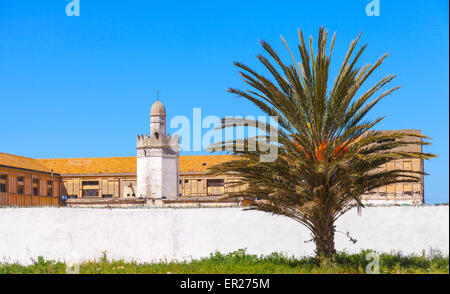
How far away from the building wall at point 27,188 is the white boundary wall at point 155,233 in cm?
2301

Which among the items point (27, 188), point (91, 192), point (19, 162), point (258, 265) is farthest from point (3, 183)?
point (258, 265)

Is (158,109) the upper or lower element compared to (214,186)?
upper

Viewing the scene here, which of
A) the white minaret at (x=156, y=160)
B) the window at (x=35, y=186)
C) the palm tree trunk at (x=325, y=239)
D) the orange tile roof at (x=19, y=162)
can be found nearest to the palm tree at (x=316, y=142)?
the palm tree trunk at (x=325, y=239)

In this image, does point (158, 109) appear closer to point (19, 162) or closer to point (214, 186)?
point (19, 162)

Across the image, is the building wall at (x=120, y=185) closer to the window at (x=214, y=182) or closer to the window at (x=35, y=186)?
the window at (x=214, y=182)

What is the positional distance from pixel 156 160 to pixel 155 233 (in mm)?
24065

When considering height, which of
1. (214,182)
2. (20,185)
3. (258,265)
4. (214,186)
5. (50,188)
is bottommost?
(258,265)

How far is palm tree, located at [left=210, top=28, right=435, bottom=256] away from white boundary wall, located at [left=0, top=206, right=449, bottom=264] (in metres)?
3.09

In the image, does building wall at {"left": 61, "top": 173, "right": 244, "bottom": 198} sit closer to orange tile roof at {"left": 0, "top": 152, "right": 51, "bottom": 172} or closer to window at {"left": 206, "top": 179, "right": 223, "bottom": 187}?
window at {"left": 206, "top": 179, "right": 223, "bottom": 187}

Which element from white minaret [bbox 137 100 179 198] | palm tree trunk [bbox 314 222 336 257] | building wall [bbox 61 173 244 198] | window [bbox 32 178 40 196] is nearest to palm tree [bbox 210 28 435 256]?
palm tree trunk [bbox 314 222 336 257]

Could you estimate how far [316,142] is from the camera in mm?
16422

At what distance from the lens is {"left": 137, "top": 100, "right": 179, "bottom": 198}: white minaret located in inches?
1756

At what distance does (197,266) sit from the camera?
18.0 metres
